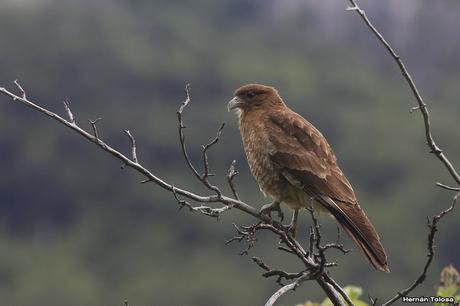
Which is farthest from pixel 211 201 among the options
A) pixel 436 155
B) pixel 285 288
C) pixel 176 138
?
pixel 176 138

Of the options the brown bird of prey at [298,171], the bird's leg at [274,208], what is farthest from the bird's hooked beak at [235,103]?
the bird's leg at [274,208]

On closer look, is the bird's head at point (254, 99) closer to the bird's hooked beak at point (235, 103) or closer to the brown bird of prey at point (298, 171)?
the bird's hooked beak at point (235, 103)

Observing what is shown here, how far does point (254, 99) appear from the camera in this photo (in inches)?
386

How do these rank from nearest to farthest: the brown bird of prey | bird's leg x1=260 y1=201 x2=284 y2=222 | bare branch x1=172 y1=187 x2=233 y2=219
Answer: bare branch x1=172 y1=187 x2=233 y2=219 < the brown bird of prey < bird's leg x1=260 y1=201 x2=284 y2=222

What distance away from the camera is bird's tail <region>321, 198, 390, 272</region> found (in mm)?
6980

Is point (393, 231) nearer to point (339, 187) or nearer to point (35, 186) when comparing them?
point (35, 186)

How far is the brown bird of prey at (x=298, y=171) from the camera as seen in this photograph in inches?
304

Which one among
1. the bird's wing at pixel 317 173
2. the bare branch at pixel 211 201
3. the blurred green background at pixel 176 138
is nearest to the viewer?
the bare branch at pixel 211 201

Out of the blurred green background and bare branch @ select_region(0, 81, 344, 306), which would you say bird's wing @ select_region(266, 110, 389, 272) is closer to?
bare branch @ select_region(0, 81, 344, 306)

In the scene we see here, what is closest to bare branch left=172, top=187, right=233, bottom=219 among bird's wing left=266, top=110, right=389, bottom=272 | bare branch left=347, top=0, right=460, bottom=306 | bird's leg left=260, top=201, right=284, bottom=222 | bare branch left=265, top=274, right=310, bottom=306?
bare branch left=265, top=274, right=310, bottom=306

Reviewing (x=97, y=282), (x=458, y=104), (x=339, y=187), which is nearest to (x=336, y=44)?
(x=458, y=104)

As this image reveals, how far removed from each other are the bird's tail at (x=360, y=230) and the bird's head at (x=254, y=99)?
1991 mm

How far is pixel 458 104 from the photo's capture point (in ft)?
472

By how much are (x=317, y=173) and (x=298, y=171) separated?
0.15 metres
